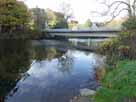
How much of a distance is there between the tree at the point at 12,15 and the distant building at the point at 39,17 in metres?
8.95

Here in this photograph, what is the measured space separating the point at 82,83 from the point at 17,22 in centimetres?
4169

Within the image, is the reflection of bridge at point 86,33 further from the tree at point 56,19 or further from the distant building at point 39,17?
the tree at point 56,19

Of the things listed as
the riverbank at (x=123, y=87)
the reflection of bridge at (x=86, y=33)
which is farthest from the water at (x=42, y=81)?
the reflection of bridge at (x=86, y=33)

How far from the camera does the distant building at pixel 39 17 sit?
2775 inches

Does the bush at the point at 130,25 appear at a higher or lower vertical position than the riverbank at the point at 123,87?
higher

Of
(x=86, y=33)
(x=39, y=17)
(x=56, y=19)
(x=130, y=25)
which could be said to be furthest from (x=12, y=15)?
(x=130, y=25)

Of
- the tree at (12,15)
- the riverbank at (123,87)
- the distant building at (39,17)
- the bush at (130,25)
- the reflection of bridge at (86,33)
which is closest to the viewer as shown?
the riverbank at (123,87)

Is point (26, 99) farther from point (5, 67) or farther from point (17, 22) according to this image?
point (17, 22)

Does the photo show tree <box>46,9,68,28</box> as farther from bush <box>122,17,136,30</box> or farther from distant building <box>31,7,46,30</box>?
bush <box>122,17,136,30</box>

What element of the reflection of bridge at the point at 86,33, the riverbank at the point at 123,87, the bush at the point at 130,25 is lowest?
the reflection of bridge at the point at 86,33

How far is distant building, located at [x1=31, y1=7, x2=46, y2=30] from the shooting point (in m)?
70.5

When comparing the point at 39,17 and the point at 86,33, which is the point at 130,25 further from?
the point at 39,17

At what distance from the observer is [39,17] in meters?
74.0

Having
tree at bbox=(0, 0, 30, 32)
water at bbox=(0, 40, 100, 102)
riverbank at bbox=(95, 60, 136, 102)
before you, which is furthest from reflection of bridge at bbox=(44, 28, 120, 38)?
riverbank at bbox=(95, 60, 136, 102)
